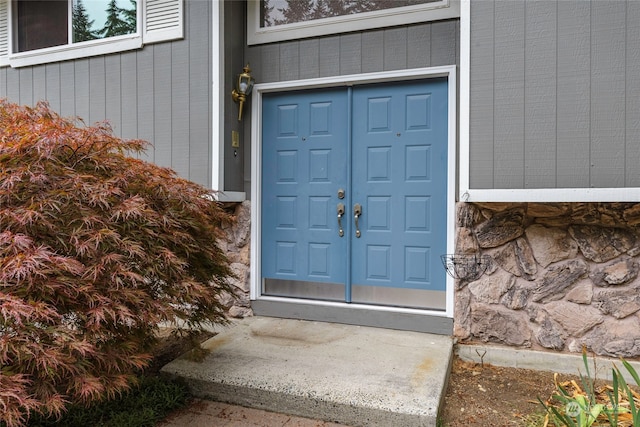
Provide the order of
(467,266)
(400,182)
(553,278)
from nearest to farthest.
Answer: (553,278) < (467,266) < (400,182)

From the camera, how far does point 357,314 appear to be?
3580 millimetres

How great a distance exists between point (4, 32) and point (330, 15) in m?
3.62

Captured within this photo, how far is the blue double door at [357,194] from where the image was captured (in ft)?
11.3

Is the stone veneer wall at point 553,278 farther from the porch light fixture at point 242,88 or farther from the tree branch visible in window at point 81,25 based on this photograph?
the tree branch visible in window at point 81,25

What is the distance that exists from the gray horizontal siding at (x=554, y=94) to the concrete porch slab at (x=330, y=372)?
4.32 feet

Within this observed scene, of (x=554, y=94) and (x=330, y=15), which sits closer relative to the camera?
(x=554, y=94)

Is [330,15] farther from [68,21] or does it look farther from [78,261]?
[78,261]

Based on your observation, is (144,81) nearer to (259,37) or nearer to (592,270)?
(259,37)

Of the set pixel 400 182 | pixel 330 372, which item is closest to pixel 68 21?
pixel 400 182

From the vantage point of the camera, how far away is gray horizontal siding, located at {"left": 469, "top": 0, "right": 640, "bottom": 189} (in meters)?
2.62

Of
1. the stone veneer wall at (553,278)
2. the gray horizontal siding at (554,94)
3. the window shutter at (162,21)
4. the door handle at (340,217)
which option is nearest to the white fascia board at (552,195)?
the gray horizontal siding at (554,94)

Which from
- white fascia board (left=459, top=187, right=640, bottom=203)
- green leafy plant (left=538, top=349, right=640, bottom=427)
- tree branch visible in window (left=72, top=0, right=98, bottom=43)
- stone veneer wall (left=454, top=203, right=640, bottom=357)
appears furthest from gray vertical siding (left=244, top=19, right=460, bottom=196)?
green leafy plant (left=538, top=349, right=640, bottom=427)

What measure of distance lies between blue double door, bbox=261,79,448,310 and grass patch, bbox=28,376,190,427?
142 cm

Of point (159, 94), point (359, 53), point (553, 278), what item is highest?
point (359, 53)
